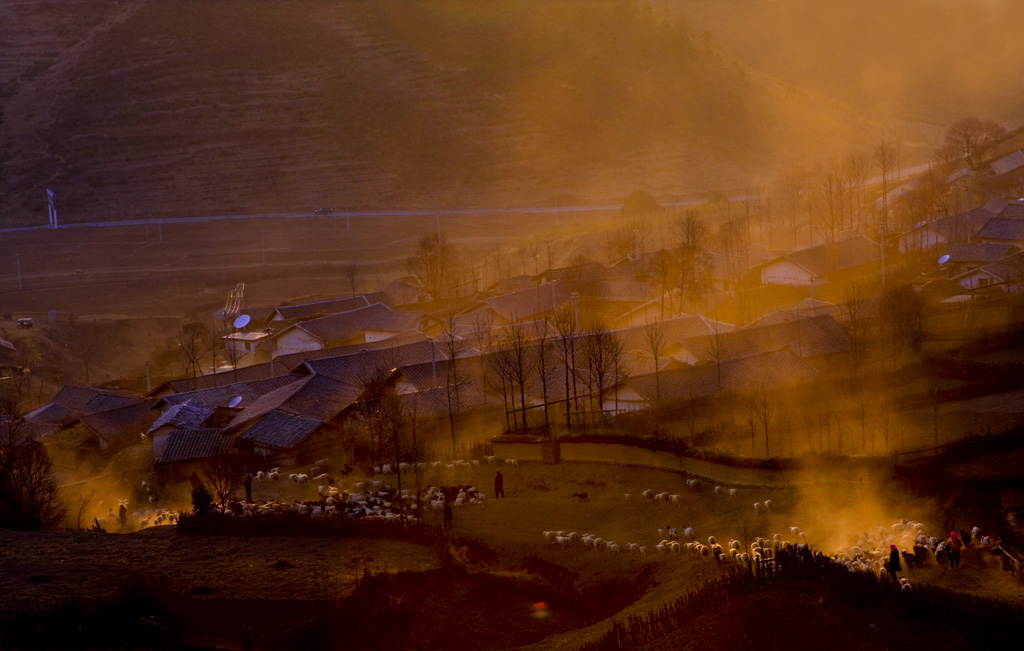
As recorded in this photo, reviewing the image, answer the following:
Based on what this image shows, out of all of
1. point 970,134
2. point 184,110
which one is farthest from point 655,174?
point 184,110

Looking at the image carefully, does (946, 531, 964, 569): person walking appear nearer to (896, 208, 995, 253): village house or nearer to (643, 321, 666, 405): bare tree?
(643, 321, 666, 405): bare tree

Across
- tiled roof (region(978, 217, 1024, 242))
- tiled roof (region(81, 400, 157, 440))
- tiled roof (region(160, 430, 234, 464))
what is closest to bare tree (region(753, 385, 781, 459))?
tiled roof (region(160, 430, 234, 464))

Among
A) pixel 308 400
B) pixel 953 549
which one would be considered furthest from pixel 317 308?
pixel 953 549

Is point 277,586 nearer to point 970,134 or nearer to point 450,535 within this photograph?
point 450,535

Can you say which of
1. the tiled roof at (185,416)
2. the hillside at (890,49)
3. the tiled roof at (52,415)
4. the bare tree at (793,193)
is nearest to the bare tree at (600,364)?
the tiled roof at (185,416)

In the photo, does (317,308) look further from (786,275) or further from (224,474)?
(224,474)

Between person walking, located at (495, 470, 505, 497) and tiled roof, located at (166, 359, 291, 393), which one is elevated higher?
tiled roof, located at (166, 359, 291, 393)
